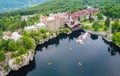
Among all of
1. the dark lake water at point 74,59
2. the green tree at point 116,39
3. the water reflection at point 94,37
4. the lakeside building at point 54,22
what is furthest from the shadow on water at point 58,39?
the green tree at point 116,39

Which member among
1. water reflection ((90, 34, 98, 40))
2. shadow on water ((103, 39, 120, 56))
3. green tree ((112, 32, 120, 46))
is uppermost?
green tree ((112, 32, 120, 46))

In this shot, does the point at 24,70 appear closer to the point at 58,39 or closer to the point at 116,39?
the point at 58,39

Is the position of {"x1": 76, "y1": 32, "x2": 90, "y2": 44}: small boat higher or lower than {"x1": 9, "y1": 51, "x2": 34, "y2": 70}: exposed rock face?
lower

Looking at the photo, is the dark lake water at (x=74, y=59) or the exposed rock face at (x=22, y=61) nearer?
the dark lake water at (x=74, y=59)

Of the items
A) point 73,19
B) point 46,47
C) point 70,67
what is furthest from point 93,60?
point 73,19

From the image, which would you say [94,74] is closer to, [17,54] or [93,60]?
[93,60]

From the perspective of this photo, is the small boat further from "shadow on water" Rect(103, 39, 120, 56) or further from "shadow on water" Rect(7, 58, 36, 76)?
"shadow on water" Rect(7, 58, 36, 76)

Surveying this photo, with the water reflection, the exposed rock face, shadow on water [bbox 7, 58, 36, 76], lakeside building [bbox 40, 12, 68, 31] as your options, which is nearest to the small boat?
the water reflection

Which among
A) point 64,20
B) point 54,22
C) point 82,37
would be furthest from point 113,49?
point 64,20

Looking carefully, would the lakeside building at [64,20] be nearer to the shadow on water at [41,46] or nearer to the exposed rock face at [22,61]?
the shadow on water at [41,46]
